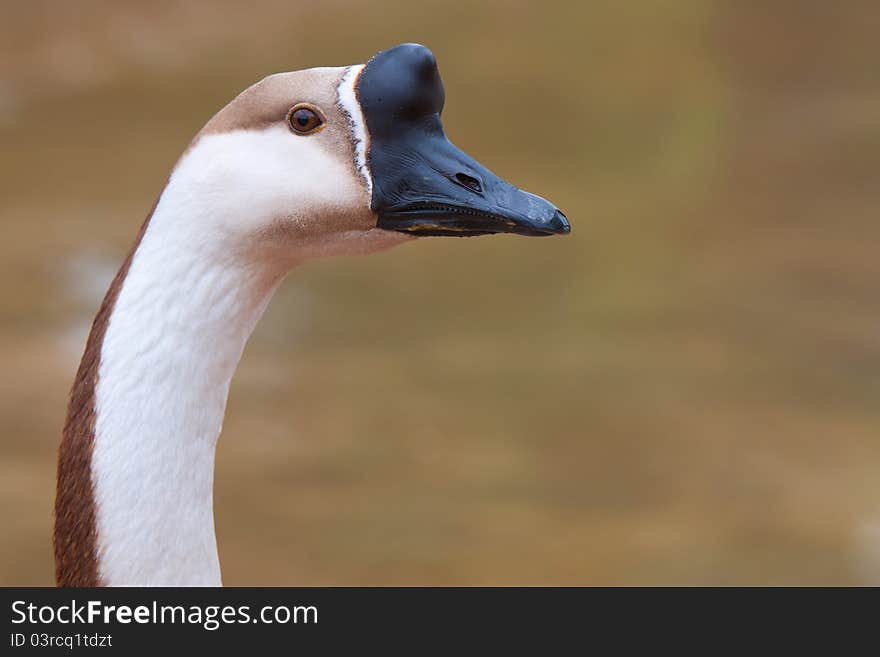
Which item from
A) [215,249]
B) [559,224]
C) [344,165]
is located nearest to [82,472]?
[215,249]

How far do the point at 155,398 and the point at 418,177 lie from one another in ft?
1.33

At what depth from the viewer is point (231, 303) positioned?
4.87 feet

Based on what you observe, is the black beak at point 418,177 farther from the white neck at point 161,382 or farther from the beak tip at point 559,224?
the white neck at point 161,382

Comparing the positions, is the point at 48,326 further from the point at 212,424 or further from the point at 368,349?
the point at 212,424

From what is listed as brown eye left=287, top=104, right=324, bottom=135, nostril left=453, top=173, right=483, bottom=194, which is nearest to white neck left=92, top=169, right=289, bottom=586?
brown eye left=287, top=104, right=324, bottom=135

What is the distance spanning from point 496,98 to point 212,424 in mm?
4445

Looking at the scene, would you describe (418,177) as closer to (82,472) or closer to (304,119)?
(304,119)

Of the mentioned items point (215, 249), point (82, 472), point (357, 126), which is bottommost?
point (82, 472)

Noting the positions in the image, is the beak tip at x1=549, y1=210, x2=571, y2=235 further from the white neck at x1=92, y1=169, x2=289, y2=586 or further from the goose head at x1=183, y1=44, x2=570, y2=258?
the white neck at x1=92, y1=169, x2=289, y2=586

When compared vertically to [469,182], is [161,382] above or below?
below

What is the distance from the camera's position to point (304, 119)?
149 centimetres

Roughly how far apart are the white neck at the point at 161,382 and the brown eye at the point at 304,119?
145 mm

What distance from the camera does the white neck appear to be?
1.45 m
